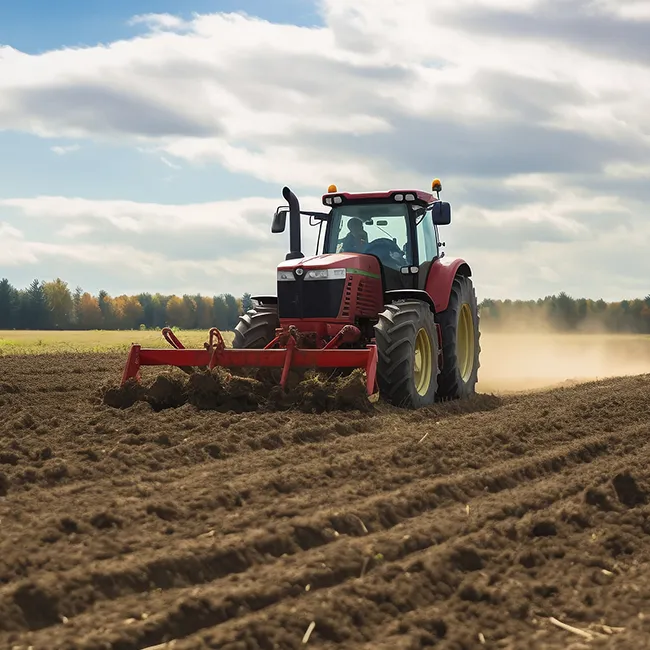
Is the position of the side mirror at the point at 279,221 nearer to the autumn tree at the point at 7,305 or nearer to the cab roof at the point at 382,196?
the cab roof at the point at 382,196

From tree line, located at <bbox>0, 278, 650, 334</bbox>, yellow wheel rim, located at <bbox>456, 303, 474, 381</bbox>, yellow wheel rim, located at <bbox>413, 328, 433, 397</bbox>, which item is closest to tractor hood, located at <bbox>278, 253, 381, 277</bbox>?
yellow wheel rim, located at <bbox>413, 328, 433, 397</bbox>

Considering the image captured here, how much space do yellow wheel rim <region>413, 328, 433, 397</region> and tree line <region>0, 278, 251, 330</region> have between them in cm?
5165

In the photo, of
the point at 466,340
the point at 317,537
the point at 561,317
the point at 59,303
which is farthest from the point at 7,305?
the point at 317,537

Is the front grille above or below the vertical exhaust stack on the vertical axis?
below

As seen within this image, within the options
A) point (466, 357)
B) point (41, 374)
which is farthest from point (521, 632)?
point (41, 374)

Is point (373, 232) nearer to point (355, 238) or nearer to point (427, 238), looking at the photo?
point (355, 238)

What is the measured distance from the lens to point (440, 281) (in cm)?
1145

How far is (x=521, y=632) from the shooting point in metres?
4.12

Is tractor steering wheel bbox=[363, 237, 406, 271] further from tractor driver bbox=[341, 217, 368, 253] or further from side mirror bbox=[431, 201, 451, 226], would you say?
side mirror bbox=[431, 201, 451, 226]

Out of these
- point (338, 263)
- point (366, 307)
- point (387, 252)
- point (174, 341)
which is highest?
point (387, 252)

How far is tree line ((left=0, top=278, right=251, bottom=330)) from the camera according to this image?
65.2 m

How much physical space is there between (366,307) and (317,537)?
20.2ft

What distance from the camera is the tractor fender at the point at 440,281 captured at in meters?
11.3

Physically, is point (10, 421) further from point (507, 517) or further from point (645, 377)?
point (645, 377)
